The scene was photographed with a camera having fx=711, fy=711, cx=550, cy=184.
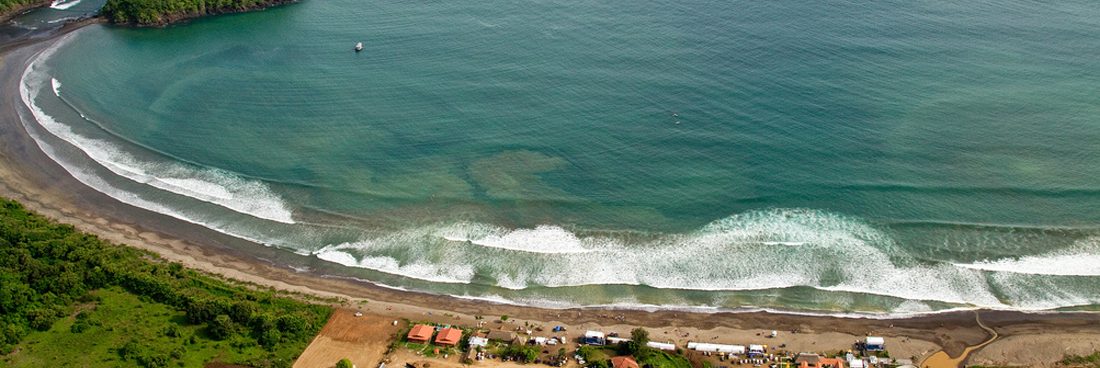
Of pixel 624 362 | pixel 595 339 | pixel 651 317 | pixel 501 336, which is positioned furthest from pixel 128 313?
pixel 651 317

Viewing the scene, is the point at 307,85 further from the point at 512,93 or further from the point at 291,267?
the point at 291,267

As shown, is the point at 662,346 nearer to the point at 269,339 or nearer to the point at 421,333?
the point at 421,333

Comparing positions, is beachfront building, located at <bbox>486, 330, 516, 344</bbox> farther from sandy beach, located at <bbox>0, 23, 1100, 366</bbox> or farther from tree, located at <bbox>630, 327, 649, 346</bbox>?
tree, located at <bbox>630, 327, 649, 346</bbox>

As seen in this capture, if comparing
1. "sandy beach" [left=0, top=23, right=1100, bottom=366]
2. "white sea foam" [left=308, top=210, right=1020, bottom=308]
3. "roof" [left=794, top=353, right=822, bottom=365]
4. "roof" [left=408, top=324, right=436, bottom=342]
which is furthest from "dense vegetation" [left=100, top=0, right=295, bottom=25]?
"roof" [left=794, top=353, right=822, bottom=365]

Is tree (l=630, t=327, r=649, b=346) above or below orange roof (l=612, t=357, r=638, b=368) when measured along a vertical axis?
above

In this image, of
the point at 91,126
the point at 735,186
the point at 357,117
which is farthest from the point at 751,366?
the point at 91,126

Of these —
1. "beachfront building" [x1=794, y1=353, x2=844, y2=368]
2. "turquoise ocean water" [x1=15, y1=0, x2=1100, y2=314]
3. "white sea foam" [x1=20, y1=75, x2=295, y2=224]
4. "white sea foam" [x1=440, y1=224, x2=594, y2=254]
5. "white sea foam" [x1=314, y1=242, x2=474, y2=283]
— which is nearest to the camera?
"beachfront building" [x1=794, y1=353, x2=844, y2=368]
